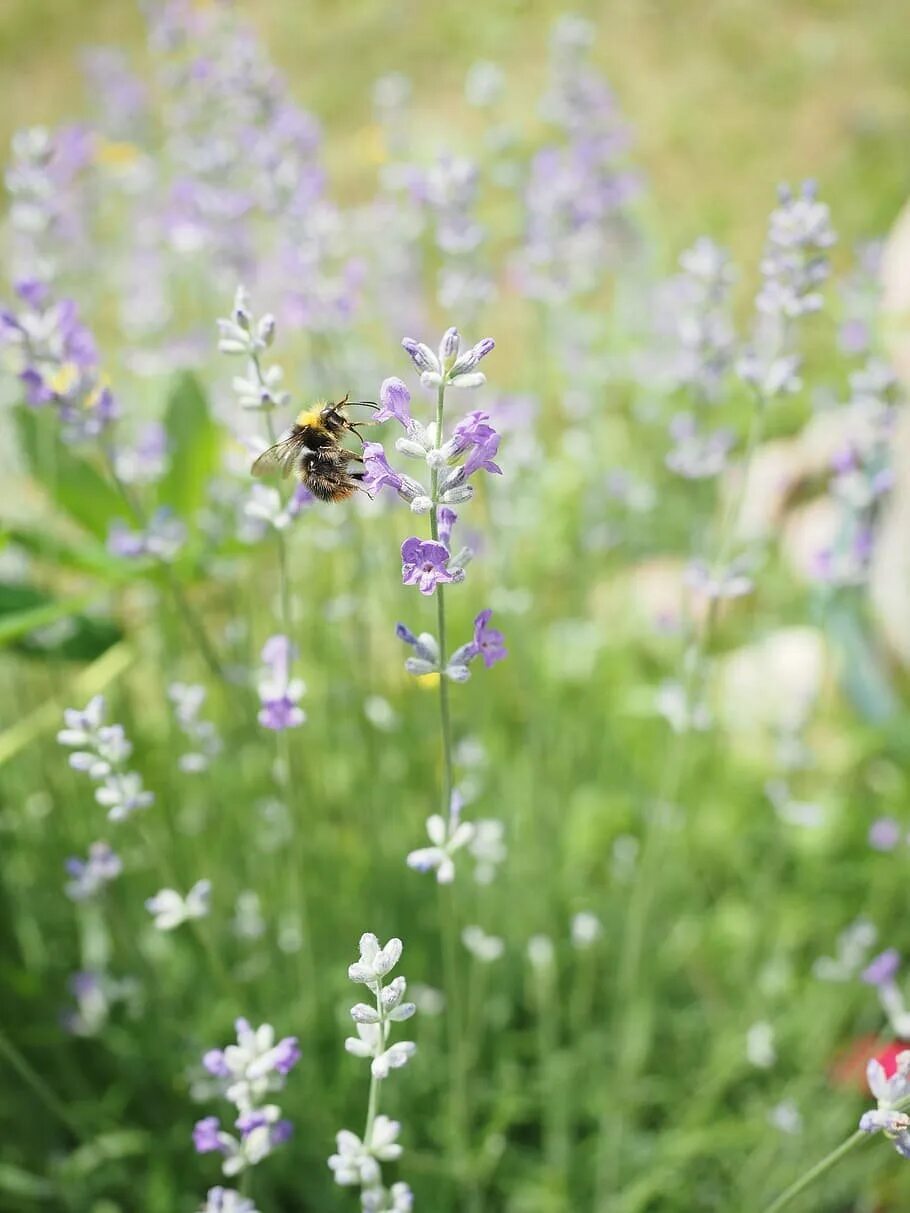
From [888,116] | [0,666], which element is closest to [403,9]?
[888,116]

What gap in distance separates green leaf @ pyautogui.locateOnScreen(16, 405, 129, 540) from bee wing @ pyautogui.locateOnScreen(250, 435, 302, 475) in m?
0.85

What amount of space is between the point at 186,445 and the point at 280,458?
2.93 ft

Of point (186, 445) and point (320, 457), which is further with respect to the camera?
point (186, 445)

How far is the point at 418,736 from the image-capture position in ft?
9.35

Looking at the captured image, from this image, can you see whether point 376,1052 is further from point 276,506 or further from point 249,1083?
point 276,506

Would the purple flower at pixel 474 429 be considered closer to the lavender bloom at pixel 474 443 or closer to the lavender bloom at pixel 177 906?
the lavender bloom at pixel 474 443

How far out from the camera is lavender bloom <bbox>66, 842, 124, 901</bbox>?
1708mm

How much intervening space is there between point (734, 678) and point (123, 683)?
2.00 m

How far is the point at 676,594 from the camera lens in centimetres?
419

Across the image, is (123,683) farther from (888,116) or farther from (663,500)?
(888,116)

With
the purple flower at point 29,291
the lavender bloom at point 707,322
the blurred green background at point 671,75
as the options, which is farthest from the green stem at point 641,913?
the blurred green background at point 671,75

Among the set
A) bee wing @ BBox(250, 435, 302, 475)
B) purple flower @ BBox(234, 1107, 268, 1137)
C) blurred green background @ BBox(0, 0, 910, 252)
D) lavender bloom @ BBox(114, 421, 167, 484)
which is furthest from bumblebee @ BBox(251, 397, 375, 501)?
blurred green background @ BBox(0, 0, 910, 252)

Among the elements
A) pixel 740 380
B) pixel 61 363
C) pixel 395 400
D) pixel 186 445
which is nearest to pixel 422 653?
pixel 395 400

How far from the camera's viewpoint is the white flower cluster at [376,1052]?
3.42 feet
